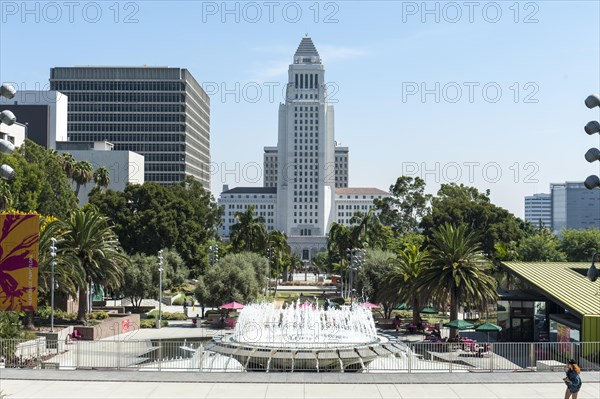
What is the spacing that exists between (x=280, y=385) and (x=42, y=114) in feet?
377

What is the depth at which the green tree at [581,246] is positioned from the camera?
8644cm

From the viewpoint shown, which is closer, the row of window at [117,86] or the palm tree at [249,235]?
the palm tree at [249,235]

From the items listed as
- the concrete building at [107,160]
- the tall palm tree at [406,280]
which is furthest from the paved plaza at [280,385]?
the concrete building at [107,160]

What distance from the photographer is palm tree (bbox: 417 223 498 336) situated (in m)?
48.0

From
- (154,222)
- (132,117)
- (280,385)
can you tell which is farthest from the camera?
(132,117)

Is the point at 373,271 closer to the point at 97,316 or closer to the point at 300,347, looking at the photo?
the point at 97,316

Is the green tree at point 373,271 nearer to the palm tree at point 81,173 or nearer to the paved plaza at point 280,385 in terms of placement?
the paved plaza at point 280,385

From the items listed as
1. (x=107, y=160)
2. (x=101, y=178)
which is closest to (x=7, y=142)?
(x=101, y=178)

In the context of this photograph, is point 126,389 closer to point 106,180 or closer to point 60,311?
point 60,311

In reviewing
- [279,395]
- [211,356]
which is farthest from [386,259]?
[279,395]

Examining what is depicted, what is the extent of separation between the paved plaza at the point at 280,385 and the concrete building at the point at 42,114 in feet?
349

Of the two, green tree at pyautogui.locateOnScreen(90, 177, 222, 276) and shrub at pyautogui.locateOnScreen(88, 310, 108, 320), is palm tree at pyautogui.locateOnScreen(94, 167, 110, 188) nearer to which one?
green tree at pyautogui.locateOnScreen(90, 177, 222, 276)

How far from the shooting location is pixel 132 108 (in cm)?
17950

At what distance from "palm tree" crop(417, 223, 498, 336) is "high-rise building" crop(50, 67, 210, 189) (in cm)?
13699
